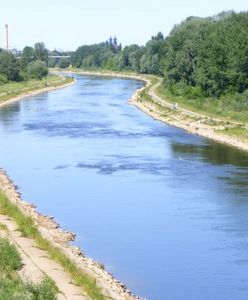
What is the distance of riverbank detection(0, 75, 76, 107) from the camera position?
254 feet

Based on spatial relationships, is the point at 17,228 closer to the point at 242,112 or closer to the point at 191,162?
the point at 191,162

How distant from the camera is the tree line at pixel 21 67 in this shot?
9725 cm

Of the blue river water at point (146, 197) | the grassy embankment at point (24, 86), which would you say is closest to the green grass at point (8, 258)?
the blue river water at point (146, 197)

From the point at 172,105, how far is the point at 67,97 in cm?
2084

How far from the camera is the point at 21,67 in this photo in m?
115

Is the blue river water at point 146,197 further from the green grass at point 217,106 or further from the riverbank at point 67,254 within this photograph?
the green grass at point 217,106

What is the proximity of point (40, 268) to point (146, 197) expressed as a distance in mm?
10231

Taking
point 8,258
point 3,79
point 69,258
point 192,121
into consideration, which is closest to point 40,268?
point 8,258

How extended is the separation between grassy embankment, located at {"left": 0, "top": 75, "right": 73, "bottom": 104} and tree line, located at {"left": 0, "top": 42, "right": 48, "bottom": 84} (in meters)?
1.40

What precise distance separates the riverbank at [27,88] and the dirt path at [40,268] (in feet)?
170

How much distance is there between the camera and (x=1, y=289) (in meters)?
13.0

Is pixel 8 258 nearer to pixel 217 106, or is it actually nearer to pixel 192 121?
pixel 192 121

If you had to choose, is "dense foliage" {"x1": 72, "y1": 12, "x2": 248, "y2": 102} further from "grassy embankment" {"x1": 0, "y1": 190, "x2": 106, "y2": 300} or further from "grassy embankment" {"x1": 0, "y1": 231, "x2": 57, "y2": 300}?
"grassy embankment" {"x1": 0, "y1": 231, "x2": 57, "y2": 300}

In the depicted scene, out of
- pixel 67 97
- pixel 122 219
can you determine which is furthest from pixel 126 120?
pixel 122 219
